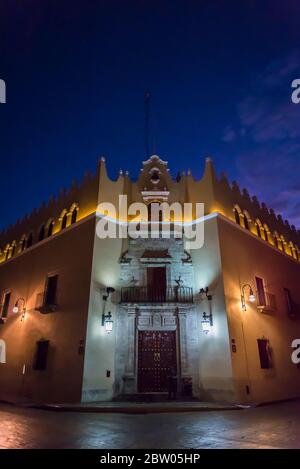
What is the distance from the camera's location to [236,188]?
1961 centimetres

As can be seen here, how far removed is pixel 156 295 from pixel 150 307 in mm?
702

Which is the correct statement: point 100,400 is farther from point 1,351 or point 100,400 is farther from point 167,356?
point 1,351

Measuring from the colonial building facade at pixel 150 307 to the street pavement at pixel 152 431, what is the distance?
13.1 feet

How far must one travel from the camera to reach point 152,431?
284 inches

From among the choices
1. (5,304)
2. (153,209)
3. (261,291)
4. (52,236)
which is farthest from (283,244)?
(5,304)

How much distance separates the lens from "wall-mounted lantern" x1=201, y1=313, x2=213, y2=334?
47.6 ft

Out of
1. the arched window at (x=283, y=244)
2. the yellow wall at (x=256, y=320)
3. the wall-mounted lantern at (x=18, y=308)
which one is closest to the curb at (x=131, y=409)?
the yellow wall at (x=256, y=320)

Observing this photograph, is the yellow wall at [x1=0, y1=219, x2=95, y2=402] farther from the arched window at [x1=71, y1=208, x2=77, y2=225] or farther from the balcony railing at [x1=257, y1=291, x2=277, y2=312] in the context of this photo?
the balcony railing at [x1=257, y1=291, x2=277, y2=312]

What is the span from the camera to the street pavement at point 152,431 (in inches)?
233

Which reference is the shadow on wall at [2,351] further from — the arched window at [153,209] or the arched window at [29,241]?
the arched window at [153,209]

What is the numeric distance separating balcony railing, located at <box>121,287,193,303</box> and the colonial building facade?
5 centimetres
